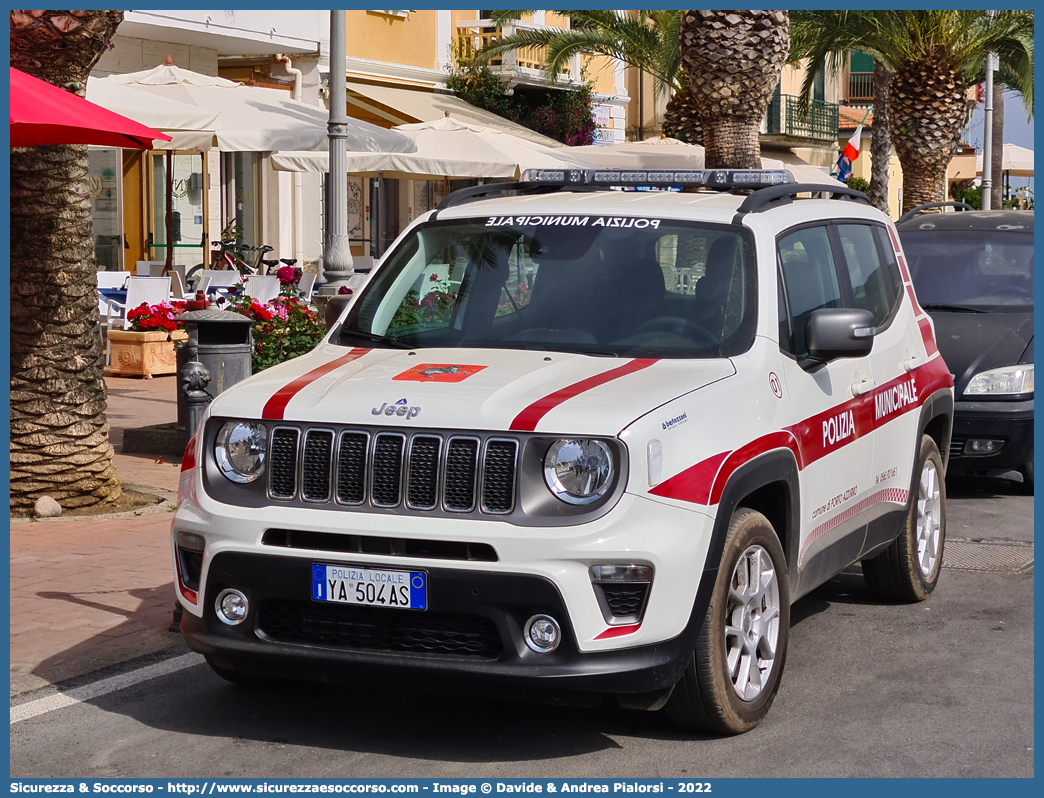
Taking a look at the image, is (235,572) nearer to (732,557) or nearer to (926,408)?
(732,557)

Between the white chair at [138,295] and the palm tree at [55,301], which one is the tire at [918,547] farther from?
the white chair at [138,295]

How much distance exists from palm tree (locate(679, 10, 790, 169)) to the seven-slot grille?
12.2 meters

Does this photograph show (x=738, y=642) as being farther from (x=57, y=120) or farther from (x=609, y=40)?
(x=609, y=40)

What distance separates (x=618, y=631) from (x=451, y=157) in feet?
49.8

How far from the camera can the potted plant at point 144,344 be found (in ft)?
51.8

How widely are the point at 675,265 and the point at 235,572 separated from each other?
210 centimetres

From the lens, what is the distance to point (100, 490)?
9.09 meters

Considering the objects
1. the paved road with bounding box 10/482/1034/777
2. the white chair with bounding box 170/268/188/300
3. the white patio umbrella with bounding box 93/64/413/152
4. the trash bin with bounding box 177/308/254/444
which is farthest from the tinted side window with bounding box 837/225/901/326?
the white chair with bounding box 170/268/188/300

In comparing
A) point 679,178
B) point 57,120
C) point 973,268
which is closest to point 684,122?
point 973,268

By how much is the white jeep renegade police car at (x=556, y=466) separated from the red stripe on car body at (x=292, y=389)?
0.05 ft

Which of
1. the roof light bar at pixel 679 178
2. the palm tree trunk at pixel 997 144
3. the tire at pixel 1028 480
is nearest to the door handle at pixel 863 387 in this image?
the roof light bar at pixel 679 178

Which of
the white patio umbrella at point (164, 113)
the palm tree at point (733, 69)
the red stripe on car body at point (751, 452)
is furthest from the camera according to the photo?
the palm tree at point (733, 69)

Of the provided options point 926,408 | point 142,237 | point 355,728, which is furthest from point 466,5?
point 355,728

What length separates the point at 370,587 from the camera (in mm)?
4613
